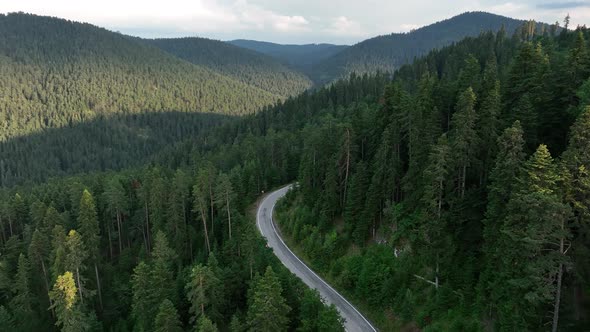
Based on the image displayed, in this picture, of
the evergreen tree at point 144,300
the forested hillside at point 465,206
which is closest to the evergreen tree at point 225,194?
the forested hillside at point 465,206

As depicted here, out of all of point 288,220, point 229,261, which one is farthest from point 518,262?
point 288,220

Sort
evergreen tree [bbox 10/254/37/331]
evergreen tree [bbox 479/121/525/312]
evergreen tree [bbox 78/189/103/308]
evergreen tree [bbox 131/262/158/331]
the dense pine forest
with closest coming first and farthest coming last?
the dense pine forest, evergreen tree [bbox 479/121/525/312], evergreen tree [bbox 131/262/158/331], evergreen tree [bbox 10/254/37/331], evergreen tree [bbox 78/189/103/308]

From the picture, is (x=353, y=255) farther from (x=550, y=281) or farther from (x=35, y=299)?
(x=35, y=299)

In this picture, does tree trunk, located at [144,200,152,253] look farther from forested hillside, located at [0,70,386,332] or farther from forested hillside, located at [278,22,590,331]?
forested hillside, located at [278,22,590,331]

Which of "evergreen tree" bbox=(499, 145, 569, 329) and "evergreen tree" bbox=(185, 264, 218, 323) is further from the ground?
"evergreen tree" bbox=(499, 145, 569, 329)

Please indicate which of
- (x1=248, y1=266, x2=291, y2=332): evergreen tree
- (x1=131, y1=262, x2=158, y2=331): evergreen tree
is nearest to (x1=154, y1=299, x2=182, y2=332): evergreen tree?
(x1=131, y1=262, x2=158, y2=331): evergreen tree

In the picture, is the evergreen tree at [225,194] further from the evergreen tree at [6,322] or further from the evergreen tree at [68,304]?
the evergreen tree at [6,322]
